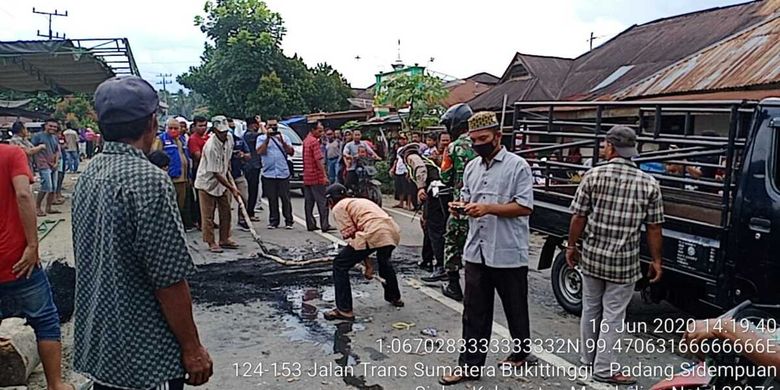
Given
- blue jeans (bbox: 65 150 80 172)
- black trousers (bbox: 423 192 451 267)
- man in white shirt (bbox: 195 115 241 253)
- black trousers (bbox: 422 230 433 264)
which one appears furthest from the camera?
blue jeans (bbox: 65 150 80 172)

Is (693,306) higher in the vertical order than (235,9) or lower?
A: lower

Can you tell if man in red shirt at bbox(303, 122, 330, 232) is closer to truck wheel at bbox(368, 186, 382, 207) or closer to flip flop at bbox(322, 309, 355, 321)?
truck wheel at bbox(368, 186, 382, 207)

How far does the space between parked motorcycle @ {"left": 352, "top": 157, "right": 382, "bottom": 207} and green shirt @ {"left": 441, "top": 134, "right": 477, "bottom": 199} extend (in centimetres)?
416

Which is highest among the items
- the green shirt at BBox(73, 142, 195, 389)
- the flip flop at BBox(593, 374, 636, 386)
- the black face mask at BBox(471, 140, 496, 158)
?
the black face mask at BBox(471, 140, 496, 158)

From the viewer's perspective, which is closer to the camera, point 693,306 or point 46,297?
point 46,297

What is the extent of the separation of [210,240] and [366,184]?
337 cm

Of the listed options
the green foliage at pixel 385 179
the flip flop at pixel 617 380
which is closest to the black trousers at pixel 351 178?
the green foliage at pixel 385 179

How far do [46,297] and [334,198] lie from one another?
9.72 ft

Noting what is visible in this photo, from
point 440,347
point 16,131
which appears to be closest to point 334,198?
point 440,347

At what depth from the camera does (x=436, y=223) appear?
721cm

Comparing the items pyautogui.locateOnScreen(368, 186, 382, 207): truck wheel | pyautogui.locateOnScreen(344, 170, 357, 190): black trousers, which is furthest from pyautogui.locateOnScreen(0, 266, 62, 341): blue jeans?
pyautogui.locateOnScreen(344, 170, 357, 190): black trousers

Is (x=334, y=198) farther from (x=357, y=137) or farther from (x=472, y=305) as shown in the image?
(x=357, y=137)

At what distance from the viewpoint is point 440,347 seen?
5254 mm

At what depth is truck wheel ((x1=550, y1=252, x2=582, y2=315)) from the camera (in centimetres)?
607
